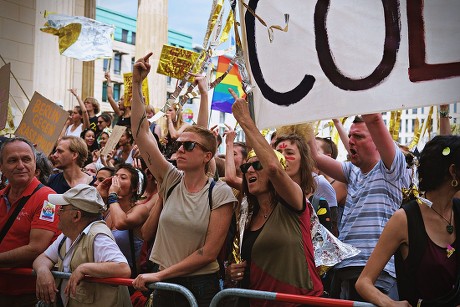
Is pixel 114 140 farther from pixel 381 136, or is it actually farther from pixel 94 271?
pixel 381 136

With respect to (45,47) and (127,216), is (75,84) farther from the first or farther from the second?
(127,216)

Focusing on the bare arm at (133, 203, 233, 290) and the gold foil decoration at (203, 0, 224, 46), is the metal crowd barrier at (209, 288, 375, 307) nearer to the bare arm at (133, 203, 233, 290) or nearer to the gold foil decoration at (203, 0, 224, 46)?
the bare arm at (133, 203, 233, 290)

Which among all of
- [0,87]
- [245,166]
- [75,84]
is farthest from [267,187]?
[75,84]

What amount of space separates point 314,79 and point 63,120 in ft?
14.9

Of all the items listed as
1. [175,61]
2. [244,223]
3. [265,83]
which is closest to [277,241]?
[244,223]

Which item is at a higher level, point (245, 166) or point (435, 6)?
point (435, 6)

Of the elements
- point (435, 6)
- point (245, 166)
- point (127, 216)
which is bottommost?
point (127, 216)

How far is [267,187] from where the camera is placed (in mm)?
4629

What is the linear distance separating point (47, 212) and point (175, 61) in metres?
3.35

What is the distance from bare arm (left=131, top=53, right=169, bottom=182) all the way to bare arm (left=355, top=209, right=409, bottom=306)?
1.84m

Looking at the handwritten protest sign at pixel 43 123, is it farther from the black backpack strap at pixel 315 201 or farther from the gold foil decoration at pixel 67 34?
the gold foil decoration at pixel 67 34

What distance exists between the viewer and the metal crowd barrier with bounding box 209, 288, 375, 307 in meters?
3.93

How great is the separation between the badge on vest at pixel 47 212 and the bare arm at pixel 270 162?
1973 mm

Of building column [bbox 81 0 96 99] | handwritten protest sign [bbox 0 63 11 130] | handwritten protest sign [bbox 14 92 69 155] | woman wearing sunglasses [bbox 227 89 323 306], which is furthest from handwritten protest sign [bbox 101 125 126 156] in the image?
building column [bbox 81 0 96 99]
